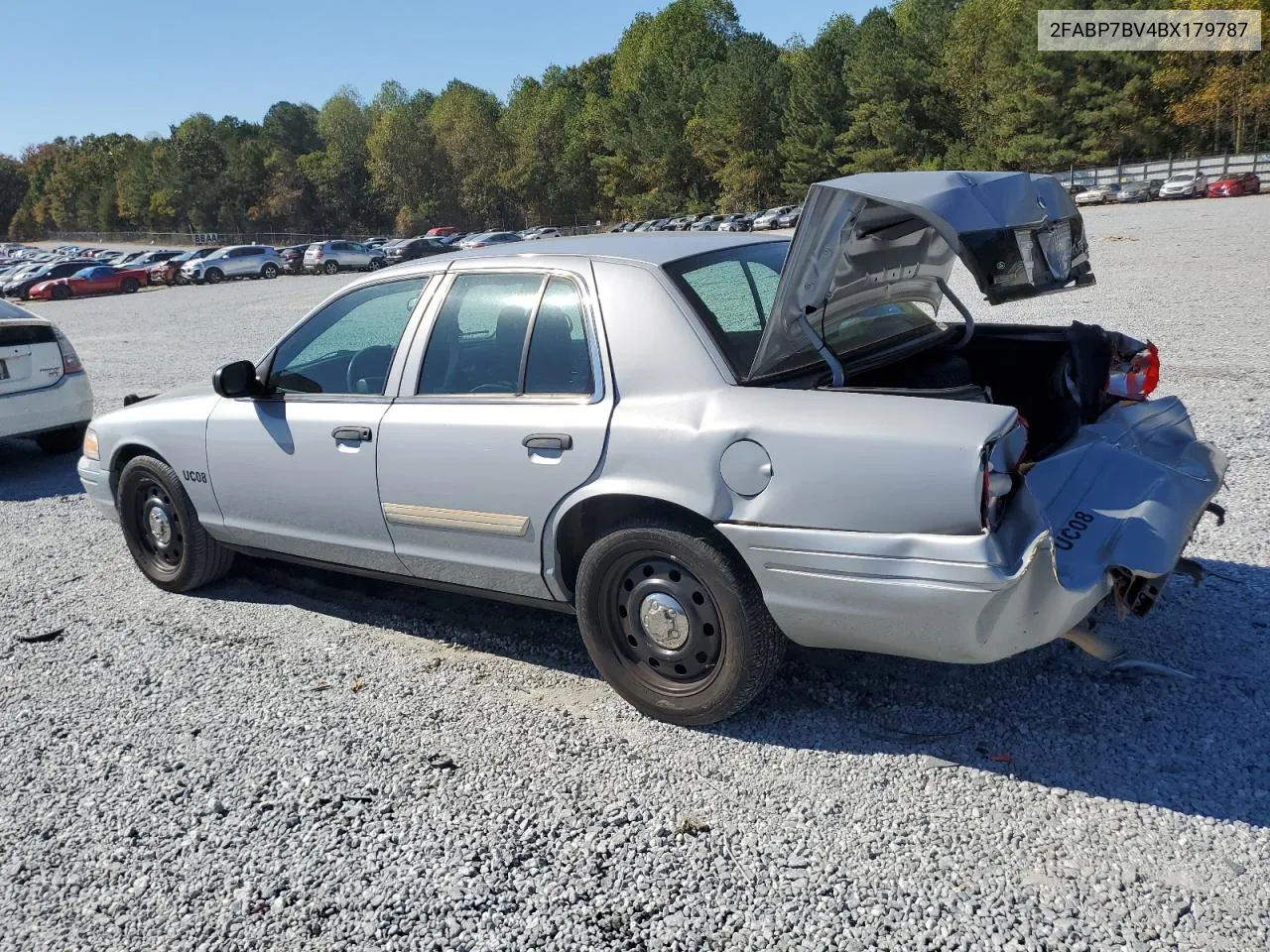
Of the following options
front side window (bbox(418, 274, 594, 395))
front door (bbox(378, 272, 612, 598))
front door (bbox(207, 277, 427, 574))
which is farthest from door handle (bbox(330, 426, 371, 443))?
front side window (bbox(418, 274, 594, 395))

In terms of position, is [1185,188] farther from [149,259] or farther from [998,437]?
[998,437]

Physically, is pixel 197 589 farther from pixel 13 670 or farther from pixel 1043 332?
pixel 1043 332

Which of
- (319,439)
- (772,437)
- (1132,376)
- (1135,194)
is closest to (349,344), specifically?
(319,439)

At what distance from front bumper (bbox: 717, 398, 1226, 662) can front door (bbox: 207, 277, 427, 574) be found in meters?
1.74

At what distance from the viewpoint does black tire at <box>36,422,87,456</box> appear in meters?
9.05

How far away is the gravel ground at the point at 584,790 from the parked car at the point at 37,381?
3.72 m

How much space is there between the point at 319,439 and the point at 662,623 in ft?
5.79

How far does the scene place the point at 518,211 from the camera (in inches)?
3799

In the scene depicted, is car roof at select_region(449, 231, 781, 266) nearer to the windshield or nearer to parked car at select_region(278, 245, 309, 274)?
the windshield

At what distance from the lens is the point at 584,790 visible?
3.33 m

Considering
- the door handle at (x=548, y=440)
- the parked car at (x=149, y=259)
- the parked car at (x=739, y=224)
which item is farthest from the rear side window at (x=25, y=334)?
the parked car at (x=739, y=224)

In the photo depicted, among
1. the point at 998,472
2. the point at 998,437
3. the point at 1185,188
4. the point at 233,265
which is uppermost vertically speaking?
the point at 233,265

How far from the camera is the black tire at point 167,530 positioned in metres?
5.14

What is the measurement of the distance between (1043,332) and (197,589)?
424 cm
